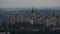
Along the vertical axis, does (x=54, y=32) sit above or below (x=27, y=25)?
below

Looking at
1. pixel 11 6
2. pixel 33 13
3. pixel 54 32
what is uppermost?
pixel 11 6

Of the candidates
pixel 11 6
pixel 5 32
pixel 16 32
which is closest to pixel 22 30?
pixel 16 32

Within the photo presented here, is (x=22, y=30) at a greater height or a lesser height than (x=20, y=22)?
lesser

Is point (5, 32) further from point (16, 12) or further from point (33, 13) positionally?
point (33, 13)

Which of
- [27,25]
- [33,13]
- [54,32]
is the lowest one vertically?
[54,32]
